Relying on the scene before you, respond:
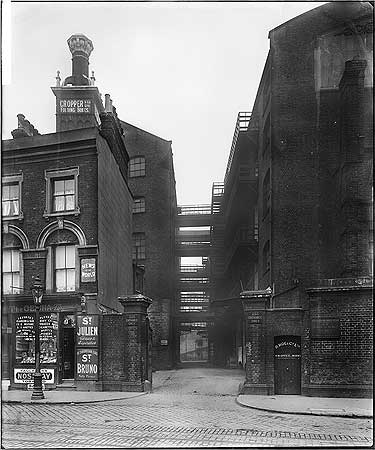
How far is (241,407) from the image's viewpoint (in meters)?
12.3

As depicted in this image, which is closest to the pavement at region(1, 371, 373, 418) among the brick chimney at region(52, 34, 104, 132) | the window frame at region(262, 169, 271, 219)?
the window frame at region(262, 169, 271, 219)

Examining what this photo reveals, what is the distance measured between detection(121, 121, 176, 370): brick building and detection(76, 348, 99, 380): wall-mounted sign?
296 centimetres

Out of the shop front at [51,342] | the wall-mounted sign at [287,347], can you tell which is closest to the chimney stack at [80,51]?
the shop front at [51,342]

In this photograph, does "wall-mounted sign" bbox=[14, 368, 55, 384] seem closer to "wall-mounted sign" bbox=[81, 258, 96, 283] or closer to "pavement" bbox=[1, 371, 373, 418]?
"pavement" bbox=[1, 371, 373, 418]

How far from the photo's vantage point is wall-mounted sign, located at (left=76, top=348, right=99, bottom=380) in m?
13.5

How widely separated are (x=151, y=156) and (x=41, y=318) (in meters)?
4.03

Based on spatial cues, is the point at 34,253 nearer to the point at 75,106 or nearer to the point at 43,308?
the point at 43,308

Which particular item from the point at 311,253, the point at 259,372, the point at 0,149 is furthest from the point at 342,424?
the point at 0,149

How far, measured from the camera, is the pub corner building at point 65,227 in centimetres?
1076

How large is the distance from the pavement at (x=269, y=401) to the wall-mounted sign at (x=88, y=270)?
221 centimetres

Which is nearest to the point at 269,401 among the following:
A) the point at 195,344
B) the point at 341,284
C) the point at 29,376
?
the point at 341,284

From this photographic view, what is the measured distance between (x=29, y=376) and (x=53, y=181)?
3.57 meters

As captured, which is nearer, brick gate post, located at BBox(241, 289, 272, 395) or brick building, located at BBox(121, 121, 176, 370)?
brick building, located at BBox(121, 121, 176, 370)

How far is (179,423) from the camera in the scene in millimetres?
9797
